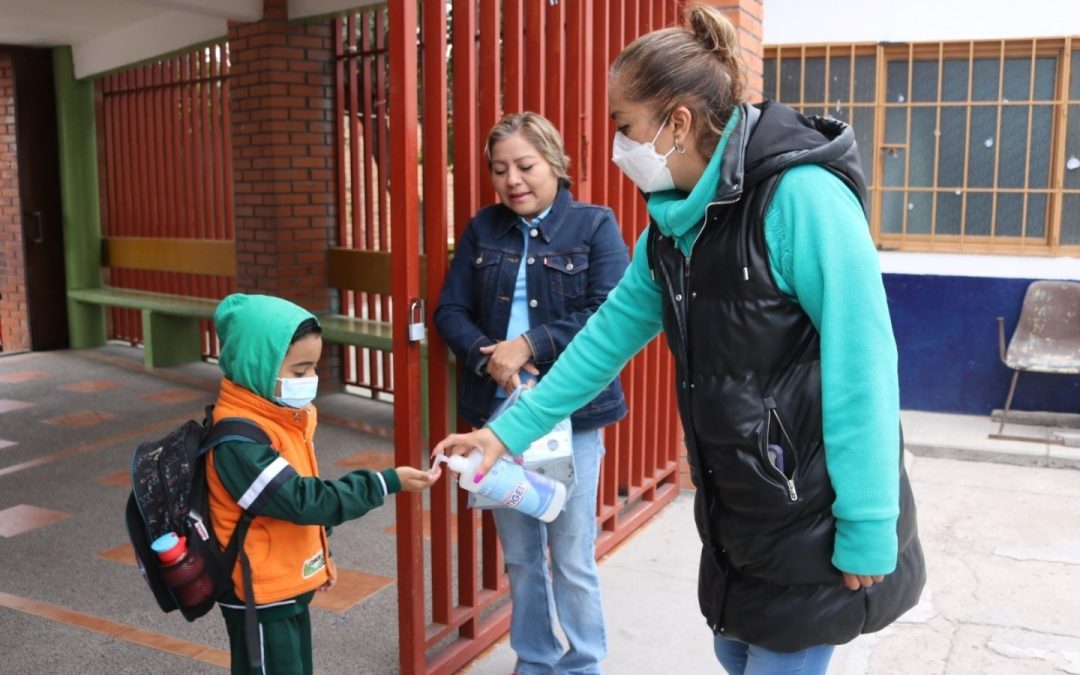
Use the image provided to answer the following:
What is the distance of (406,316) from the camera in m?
3.01

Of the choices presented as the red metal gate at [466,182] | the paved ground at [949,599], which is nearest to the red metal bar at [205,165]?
the red metal gate at [466,182]

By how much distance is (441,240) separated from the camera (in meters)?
3.19

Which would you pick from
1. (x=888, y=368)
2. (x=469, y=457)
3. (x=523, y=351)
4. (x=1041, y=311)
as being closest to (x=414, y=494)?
(x=523, y=351)

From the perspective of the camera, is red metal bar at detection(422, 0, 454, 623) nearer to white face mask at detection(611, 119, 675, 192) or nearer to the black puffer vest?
white face mask at detection(611, 119, 675, 192)

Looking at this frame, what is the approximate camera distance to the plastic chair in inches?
274

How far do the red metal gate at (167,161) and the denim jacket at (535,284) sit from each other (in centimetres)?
649

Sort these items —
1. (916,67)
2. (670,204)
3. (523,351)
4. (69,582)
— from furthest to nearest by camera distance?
(916,67) < (69,582) < (523,351) < (670,204)

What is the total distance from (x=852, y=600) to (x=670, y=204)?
0.80 m

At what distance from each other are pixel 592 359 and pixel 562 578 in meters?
1.12

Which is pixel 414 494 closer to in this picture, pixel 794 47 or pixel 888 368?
pixel 888 368

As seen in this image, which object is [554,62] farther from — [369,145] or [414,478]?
[369,145]

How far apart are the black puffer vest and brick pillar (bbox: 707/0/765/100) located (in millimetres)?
3332

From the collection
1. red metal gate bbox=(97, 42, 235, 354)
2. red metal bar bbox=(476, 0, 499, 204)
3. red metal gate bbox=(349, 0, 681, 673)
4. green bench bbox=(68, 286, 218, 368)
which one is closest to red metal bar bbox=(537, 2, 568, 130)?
red metal gate bbox=(349, 0, 681, 673)

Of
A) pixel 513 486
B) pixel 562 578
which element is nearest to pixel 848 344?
pixel 513 486
